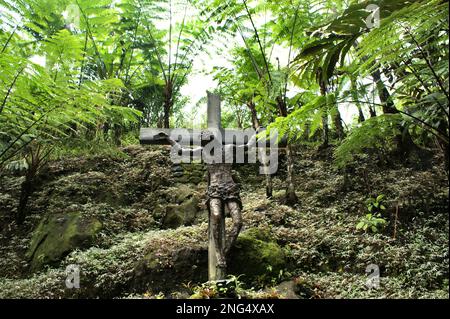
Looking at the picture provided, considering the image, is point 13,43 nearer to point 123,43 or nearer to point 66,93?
point 66,93

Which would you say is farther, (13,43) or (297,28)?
(297,28)

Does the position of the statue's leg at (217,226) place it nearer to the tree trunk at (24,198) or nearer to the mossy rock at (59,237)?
the mossy rock at (59,237)

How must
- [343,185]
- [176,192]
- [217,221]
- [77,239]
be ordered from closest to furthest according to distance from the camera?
[217,221] < [77,239] < [343,185] < [176,192]

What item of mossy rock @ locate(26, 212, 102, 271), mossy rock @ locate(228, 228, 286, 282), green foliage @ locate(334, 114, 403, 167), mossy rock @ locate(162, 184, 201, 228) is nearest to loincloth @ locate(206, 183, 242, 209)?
mossy rock @ locate(228, 228, 286, 282)

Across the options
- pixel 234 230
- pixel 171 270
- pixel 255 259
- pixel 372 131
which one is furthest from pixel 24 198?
pixel 372 131

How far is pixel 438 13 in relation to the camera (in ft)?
6.81

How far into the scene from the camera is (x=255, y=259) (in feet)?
13.1

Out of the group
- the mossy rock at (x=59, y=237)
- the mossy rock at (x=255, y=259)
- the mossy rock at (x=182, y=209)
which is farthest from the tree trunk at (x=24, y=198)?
the mossy rock at (x=255, y=259)

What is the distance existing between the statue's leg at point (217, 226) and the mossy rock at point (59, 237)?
2.72 meters

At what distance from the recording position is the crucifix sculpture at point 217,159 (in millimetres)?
3605

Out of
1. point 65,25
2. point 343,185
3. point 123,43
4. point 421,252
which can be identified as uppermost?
point 65,25

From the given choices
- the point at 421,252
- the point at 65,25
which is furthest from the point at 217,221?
the point at 65,25

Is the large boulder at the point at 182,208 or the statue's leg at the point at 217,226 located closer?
the statue's leg at the point at 217,226
